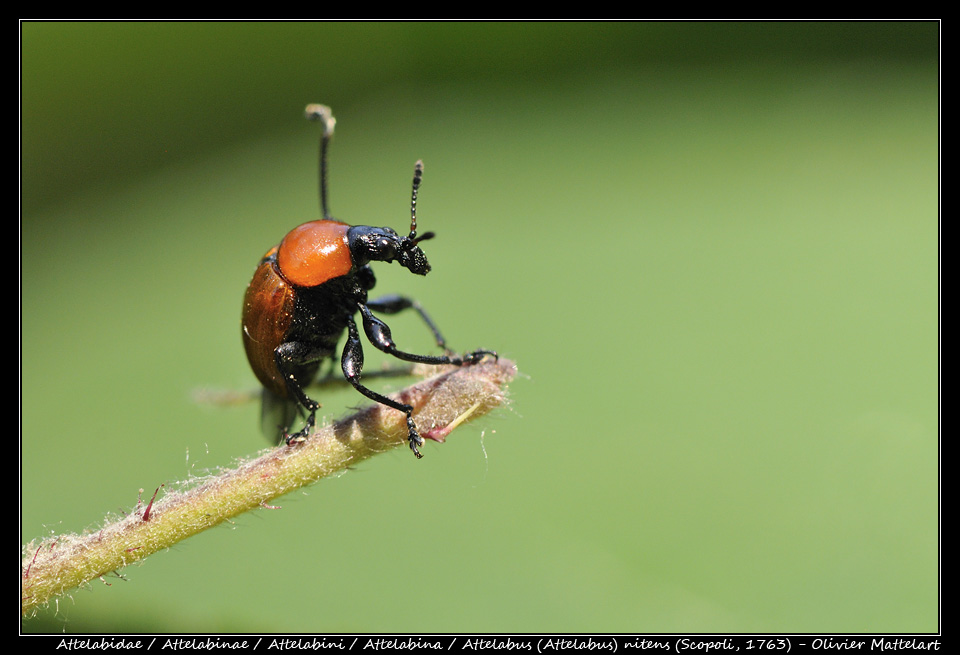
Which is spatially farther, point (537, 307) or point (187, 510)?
point (537, 307)

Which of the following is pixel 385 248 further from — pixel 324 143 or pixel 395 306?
pixel 324 143

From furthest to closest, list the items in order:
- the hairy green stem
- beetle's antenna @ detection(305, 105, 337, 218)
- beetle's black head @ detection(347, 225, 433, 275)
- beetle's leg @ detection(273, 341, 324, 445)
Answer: beetle's antenna @ detection(305, 105, 337, 218)
beetle's black head @ detection(347, 225, 433, 275)
beetle's leg @ detection(273, 341, 324, 445)
the hairy green stem

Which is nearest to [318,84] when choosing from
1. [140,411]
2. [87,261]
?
[87,261]

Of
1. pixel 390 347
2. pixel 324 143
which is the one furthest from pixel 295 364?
pixel 324 143

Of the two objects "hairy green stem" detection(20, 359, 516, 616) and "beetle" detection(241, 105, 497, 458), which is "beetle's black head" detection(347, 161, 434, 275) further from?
"hairy green stem" detection(20, 359, 516, 616)

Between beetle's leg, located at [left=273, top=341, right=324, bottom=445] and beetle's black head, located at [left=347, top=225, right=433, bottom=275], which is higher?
beetle's black head, located at [left=347, top=225, right=433, bottom=275]

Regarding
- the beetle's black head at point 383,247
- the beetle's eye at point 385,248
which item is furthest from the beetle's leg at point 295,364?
the beetle's eye at point 385,248

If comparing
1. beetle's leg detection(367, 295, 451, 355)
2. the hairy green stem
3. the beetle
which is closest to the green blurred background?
the hairy green stem

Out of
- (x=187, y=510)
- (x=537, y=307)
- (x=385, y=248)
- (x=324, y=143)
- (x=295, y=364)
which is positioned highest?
(x=324, y=143)

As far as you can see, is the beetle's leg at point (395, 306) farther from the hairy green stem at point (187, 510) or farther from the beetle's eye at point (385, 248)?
the hairy green stem at point (187, 510)
